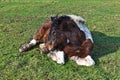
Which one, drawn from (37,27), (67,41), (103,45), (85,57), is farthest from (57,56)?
(37,27)

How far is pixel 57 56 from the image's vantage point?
7219mm

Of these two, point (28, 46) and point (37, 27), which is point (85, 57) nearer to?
point (28, 46)

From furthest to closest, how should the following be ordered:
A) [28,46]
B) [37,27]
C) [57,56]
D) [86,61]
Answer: [37,27] → [28,46] → [57,56] → [86,61]

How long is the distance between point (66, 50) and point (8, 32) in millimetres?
2736

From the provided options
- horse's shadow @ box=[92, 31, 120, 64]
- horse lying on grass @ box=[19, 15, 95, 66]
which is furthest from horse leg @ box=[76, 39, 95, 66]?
horse's shadow @ box=[92, 31, 120, 64]

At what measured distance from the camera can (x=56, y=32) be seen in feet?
24.3

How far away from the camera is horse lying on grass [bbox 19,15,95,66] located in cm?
715

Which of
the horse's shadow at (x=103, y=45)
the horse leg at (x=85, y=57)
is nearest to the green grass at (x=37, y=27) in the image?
the horse's shadow at (x=103, y=45)

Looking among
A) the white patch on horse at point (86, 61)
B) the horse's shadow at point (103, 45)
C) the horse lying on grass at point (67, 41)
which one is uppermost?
the horse lying on grass at point (67, 41)

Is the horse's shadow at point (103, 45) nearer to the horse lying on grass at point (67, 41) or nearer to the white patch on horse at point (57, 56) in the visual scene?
the horse lying on grass at point (67, 41)

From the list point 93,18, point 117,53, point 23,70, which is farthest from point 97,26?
point 23,70

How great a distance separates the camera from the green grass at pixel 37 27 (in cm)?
682

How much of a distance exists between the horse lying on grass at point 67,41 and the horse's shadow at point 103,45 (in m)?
0.41

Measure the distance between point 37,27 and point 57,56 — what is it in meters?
2.96
